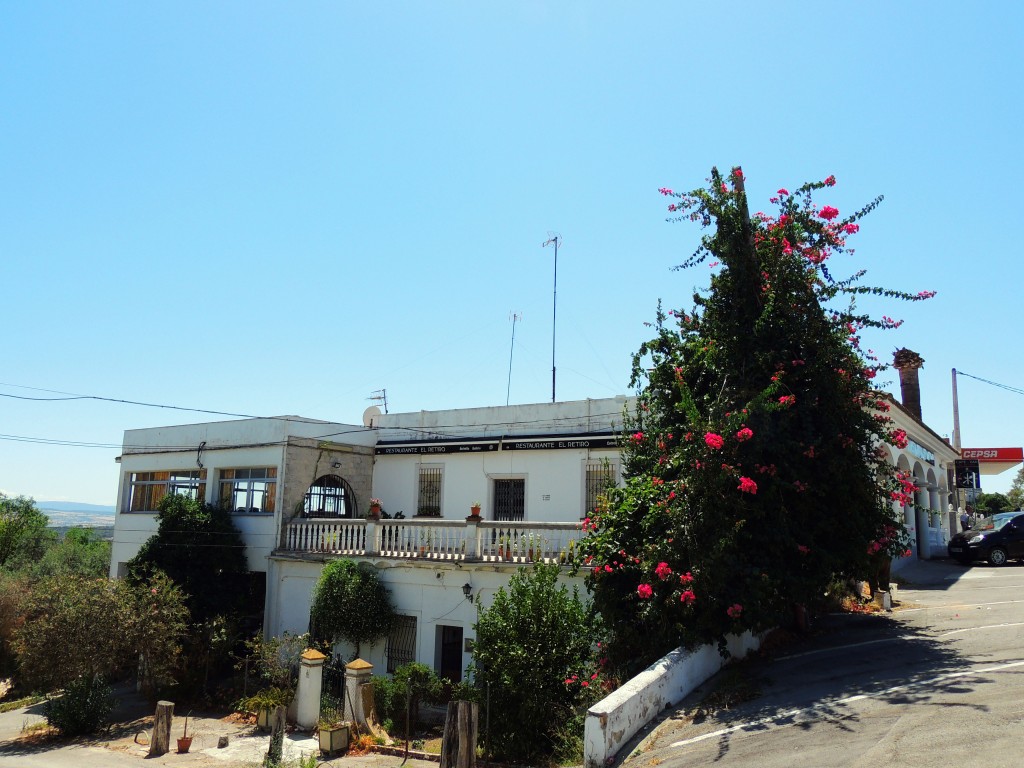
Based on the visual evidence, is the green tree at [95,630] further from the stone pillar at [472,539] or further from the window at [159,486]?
the stone pillar at [472,539]

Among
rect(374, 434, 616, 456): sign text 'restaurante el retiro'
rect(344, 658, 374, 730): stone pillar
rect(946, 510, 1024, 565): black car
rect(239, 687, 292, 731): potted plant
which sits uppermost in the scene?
rect(374, 434, 616, 456): sign text 'restaurante el retiro'

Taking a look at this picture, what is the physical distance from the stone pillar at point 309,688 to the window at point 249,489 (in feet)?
18.3

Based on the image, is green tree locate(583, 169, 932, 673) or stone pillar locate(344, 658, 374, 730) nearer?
green tree locate(583, 169, 932, 673)

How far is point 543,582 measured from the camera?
12.2 meters

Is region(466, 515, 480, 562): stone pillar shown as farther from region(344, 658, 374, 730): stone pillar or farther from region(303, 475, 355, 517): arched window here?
region(303, 475, 355, 517): arched window

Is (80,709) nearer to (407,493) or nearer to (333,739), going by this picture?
(333,739)

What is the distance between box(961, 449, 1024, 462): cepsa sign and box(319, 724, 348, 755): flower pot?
38.7 metres

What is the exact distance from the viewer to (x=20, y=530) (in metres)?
35.6

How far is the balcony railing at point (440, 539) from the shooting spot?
15.4m

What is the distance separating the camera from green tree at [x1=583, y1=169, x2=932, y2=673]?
10117 mm

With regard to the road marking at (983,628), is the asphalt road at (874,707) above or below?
below

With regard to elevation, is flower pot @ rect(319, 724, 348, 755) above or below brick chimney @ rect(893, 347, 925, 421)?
below

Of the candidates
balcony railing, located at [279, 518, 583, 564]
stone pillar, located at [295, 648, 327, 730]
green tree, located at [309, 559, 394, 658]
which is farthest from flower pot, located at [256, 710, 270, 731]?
balcony railing, located at [279, 518, 583, 564]

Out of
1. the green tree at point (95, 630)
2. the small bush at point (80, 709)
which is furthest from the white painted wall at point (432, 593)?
the small bush at point (80, 709)
